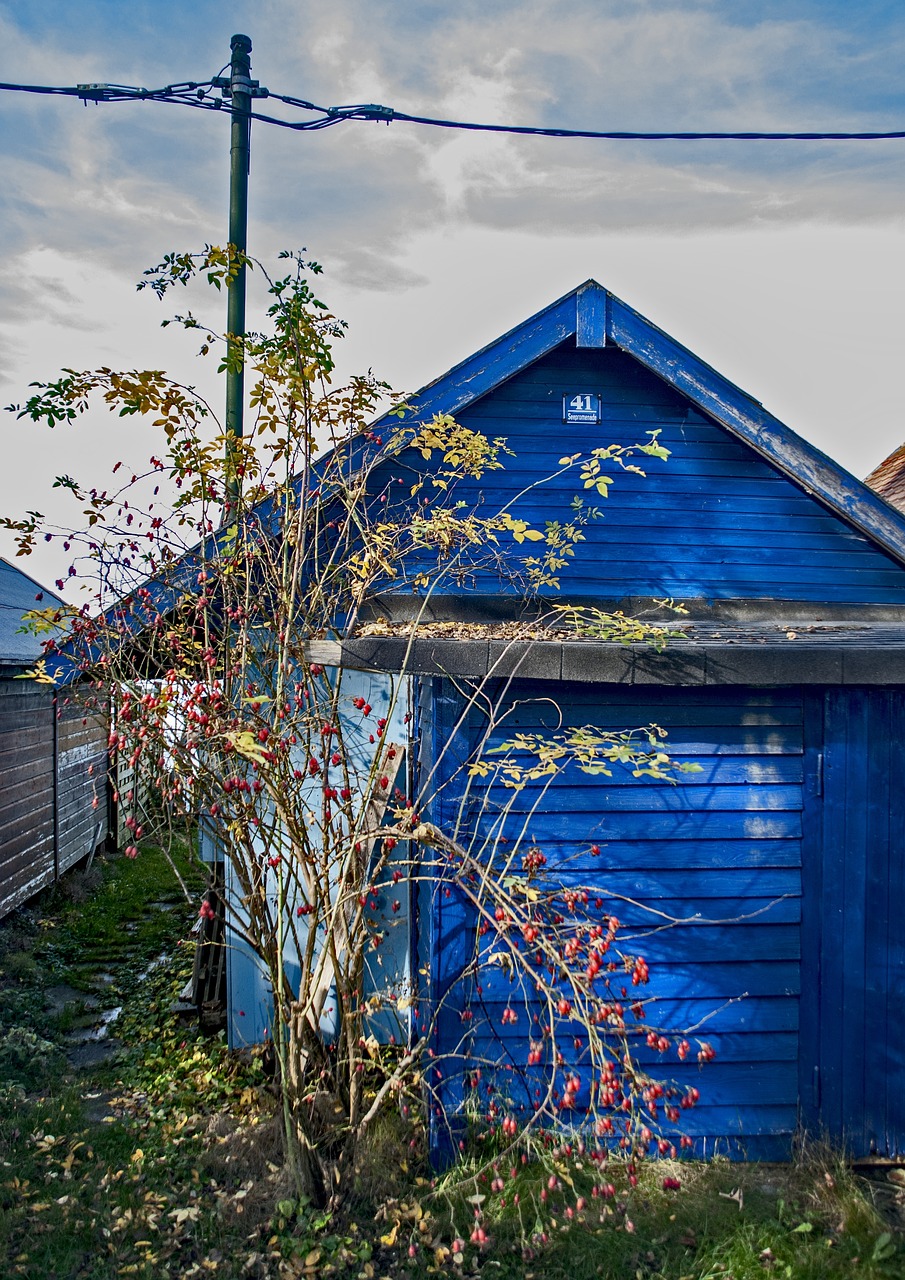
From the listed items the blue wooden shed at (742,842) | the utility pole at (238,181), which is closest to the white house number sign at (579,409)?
the blue wooden shed at (742,842)

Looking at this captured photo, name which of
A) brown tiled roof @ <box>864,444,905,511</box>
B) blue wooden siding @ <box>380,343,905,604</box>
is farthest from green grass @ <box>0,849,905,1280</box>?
brown tiled roof @ <box>864,444,905,511</box>

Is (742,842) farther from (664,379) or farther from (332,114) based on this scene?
(332,114)

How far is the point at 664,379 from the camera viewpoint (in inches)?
256

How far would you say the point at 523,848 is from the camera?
498 centimetres

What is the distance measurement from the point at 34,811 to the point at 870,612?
9.20 metres

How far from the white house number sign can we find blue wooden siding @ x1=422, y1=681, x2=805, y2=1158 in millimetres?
Answer: 2612

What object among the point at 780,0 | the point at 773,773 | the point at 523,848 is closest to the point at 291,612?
the point at 523,848

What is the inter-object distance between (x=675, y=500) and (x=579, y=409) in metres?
1.00

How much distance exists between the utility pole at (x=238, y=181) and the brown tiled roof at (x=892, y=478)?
7.71m

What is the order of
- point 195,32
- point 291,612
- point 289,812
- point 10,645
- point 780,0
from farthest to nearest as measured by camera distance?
point 10,645
point 195,32
point 780,0
point 291,612
point 289,812

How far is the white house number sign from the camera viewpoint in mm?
6715

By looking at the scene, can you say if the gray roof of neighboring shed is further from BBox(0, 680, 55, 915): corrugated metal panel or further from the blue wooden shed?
the blue wooden shed

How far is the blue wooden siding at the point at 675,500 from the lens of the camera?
21.7 feet

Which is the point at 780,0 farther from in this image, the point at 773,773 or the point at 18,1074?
the point at 18,1074
